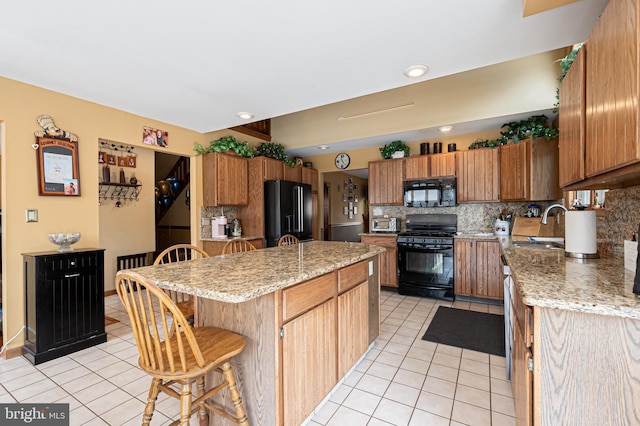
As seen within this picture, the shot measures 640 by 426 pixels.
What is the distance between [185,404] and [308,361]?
654 millimetres

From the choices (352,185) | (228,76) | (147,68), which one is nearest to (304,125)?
(228,76)

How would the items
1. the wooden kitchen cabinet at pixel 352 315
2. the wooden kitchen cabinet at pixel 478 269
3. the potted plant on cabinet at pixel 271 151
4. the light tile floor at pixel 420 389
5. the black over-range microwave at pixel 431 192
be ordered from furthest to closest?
the potted plant on cabinet at pixel 271 151
the black over-range microwave at pixel 431 192
the wooden kitchen cabinet at pixel 478 269
the wooden kitchen cabinet at pixel 352 315
the light tile floor at pixel 420 389

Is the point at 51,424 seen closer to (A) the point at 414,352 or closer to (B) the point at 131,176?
(A) the point at 414,352

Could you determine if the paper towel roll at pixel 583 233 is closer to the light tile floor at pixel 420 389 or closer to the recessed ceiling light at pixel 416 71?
the light tile floor at pixel 420 389

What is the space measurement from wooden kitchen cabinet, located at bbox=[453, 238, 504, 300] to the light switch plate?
4.81m

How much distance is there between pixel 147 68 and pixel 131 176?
318 centimetres

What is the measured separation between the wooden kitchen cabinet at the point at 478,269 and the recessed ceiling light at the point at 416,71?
247 cm

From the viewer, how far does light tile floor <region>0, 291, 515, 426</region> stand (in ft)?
5.97

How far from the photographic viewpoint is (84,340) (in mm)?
2801

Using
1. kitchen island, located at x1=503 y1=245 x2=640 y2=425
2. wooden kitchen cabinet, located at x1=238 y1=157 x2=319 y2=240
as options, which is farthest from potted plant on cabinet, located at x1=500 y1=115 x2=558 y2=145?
wooden kitchen cabinet, located at x1=238 y1=157 x2=319 y2=240

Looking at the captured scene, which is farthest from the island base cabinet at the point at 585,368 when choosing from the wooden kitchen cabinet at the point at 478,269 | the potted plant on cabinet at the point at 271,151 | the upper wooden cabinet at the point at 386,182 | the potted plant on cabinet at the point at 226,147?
the potted plant on cabinet at the point at 271,151

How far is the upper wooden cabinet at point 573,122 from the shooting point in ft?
4.61

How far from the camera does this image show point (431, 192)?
4.53m

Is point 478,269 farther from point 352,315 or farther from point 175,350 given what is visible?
point 175,350
